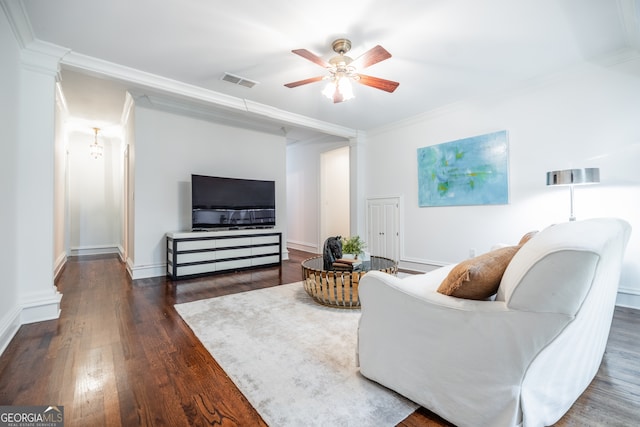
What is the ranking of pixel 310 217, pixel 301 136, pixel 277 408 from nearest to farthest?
pixel 277 408 → pixel 301 136 → pixel 310 217

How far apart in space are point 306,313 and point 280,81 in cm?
280

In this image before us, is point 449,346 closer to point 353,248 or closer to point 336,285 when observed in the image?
point 336,285

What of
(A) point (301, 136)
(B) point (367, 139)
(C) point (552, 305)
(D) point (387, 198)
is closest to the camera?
(C) point (552, 305)

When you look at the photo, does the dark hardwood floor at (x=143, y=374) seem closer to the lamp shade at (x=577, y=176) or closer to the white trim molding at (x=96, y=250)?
the lamp shade at (x=577, y=176)

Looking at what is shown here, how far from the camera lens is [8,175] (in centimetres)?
224

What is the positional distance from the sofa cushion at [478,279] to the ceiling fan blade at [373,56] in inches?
71.9

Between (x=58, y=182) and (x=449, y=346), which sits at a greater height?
(x=58, y=182)

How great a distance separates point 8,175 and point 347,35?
3.12 meters

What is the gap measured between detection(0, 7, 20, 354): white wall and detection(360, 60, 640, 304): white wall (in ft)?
15.9

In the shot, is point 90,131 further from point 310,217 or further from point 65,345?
point 65,345

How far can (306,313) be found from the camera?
2670 mm

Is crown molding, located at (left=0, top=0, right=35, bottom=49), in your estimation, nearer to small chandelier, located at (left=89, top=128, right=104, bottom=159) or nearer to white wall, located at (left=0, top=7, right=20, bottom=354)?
white wall, located at (left=0, top=7, right=20, bottom=354)

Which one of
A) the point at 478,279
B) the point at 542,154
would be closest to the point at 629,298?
the point at 542,154

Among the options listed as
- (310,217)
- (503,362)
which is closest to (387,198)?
(310,217)
